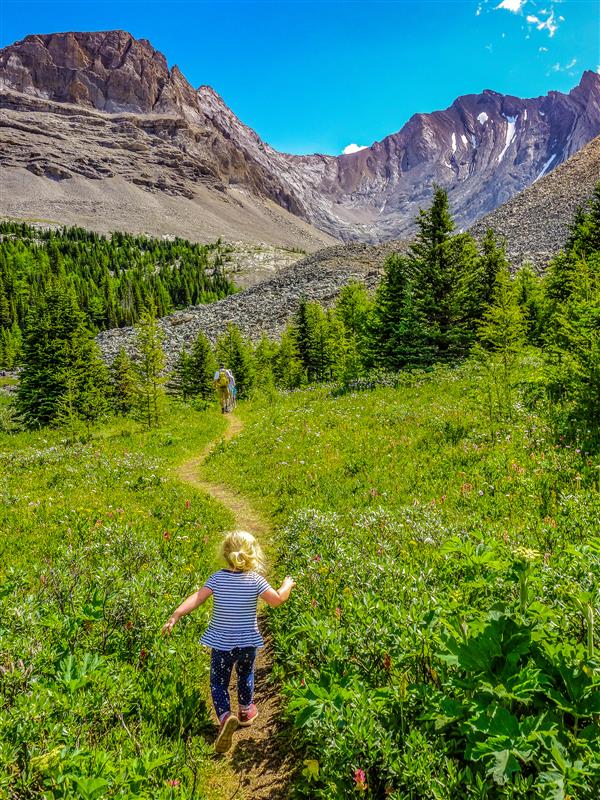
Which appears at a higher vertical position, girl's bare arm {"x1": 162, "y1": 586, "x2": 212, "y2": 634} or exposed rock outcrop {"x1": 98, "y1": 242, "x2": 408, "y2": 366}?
exposed rock outcrop {"x1": 98, "y1": 242, "x2": 408, "y2": 366}

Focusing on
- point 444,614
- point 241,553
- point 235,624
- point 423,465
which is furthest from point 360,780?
point 423,465

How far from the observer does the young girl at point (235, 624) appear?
4543mm

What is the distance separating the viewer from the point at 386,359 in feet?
95.9

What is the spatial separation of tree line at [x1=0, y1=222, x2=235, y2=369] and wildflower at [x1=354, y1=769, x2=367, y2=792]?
115659mm

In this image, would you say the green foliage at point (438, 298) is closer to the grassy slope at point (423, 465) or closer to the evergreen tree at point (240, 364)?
the grassy slope at point (423, 465)

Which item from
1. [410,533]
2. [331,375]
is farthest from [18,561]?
[331,375]

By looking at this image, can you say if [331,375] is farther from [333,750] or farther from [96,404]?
[333,750]

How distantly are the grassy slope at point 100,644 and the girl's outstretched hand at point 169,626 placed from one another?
0.44 ft

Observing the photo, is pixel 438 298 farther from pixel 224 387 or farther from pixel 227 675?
pixel 227 675

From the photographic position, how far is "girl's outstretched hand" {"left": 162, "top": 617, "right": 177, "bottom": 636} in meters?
4.68

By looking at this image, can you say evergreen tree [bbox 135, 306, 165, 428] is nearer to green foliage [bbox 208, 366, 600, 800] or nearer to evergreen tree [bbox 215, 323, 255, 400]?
green foliage [bbox 208, 366, 600, 800]

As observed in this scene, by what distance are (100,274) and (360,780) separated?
17578 cm

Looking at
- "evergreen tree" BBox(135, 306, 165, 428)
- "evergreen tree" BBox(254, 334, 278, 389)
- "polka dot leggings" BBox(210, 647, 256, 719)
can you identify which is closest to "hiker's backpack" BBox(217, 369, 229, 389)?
"evergreen tree" BBox(135, 306, 165, 428)

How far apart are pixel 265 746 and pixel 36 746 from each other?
7.42 ft
